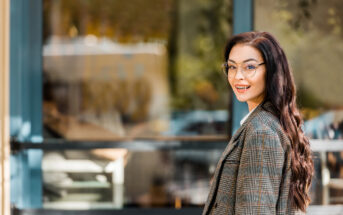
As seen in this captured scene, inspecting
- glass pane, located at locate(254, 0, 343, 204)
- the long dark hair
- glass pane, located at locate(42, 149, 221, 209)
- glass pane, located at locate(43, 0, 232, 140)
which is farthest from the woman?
glass pane, located at locate(43, 0, 232, 140)

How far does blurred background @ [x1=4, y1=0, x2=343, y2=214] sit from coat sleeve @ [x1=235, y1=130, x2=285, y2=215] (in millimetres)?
1107

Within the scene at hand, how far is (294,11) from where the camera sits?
15.8 feet

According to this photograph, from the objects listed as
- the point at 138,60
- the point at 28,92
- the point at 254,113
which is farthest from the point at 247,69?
the point at 138,60

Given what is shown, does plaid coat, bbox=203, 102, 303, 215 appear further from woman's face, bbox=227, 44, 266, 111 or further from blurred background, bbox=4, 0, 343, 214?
blurred background, bbox=4, 0, 343, 214

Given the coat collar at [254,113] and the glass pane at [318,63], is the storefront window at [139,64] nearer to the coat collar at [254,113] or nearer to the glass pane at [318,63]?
the glass pane at [318,63]

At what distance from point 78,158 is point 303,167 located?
2.42m

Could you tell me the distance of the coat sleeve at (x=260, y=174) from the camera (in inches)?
67.7

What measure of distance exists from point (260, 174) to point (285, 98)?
30 cm

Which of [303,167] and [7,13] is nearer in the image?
[303,167]

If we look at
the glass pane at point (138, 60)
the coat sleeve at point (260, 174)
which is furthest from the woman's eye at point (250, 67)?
the glass pane at point (138, 60)

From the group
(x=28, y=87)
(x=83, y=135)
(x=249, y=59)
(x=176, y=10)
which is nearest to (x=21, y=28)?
(x=28, y=87)

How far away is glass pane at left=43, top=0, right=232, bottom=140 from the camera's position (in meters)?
8.98

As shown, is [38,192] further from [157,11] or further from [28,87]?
[157,11]

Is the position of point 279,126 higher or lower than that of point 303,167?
higher
